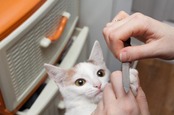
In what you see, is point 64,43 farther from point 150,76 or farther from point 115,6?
point 150,76

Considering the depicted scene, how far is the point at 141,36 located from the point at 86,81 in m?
0.25

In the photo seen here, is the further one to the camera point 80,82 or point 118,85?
point 80,82

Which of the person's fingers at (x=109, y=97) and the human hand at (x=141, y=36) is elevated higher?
the human hand at (x=141, y=36)

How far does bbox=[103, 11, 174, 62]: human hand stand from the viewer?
552mm

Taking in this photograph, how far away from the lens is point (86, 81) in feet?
2.62

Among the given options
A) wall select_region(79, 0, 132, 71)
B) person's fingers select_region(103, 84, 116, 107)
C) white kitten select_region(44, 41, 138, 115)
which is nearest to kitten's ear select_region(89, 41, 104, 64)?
white kitten select_region(44, 41, 138, 115)

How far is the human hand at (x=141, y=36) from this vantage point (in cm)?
55

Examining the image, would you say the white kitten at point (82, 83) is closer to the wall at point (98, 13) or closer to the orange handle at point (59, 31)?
the orange handle at point (59, 31)

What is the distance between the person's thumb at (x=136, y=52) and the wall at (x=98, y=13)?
618mm

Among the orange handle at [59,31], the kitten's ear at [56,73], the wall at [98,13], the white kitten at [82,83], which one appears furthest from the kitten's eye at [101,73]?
the wall at [98,13]

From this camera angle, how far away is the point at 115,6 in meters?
1.18

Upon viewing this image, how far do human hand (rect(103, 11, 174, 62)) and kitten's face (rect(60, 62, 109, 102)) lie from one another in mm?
218

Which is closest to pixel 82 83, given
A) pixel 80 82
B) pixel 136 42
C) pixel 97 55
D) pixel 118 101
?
pixel 80 82

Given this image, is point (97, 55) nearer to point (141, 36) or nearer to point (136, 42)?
point (141, 36)
